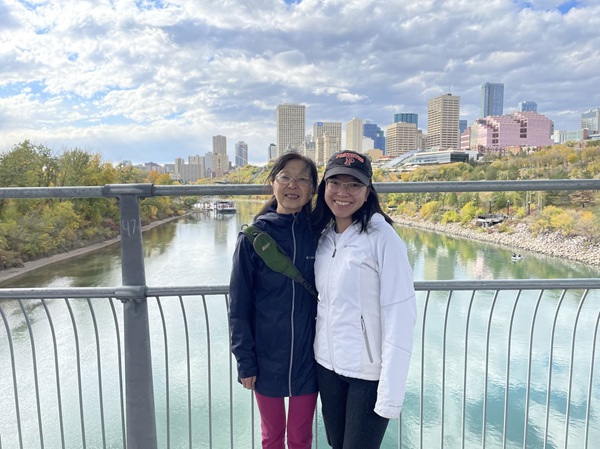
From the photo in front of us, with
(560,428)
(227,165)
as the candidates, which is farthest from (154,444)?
(227,165)

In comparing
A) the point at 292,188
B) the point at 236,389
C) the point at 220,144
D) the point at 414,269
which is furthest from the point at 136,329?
the point at 220,144

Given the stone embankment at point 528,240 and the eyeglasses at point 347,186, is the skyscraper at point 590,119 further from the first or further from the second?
the eyeglasses at point 347,186

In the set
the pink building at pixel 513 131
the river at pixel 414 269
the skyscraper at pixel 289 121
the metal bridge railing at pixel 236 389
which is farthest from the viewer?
the pink building at pixel 513 131

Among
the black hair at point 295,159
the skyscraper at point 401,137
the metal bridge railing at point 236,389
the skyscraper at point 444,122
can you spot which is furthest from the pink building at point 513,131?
the black hair at point 295,159

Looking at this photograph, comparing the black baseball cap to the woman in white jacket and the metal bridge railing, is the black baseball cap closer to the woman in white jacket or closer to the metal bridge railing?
the woman in white jacket

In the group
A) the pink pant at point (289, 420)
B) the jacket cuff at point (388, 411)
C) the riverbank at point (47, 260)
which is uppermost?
the jacket cuff at point (388, 411)

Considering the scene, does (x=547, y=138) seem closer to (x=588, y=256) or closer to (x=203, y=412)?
(x=588, y=256)

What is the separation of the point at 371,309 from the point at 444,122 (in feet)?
460

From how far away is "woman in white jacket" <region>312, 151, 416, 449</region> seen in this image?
4.77 ft

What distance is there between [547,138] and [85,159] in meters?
108

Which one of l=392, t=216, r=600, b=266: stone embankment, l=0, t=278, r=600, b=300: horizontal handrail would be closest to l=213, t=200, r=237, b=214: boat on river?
l=392, t=216, r=600, b=266: stone embankment

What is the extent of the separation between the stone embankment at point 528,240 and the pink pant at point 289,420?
114 feet

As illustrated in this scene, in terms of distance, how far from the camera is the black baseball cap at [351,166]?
157 centimetres

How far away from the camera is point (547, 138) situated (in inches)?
4363
